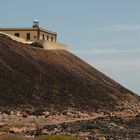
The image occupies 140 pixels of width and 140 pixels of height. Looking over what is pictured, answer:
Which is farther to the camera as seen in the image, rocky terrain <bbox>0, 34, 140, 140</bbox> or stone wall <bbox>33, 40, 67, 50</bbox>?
stone wall <bbox>33, 40, 67, 50</bbox>

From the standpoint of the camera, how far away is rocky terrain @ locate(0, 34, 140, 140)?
5544 cm

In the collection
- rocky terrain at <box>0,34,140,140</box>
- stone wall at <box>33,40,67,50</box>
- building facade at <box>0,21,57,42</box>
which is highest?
building facade at <box>0,21,57,42</box>

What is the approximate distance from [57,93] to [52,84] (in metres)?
2.89

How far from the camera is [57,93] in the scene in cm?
7538

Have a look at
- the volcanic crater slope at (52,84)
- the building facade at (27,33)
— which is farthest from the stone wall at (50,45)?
the building facade at (27,33)

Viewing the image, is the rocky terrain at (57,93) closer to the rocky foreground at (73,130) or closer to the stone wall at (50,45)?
the rocky foreground at (73,130)

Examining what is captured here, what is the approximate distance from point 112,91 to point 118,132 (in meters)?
49.3

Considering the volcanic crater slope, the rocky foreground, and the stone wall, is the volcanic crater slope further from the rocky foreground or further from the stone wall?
the rocky foreground

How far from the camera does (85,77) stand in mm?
91625

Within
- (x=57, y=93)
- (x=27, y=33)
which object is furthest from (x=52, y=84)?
(x=27, y=33)

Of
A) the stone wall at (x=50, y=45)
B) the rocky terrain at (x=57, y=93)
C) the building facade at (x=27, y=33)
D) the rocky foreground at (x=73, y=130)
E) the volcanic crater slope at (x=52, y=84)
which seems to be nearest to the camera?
the rocky foreground at (x=73, y=130)

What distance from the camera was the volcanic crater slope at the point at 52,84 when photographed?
67.0 m

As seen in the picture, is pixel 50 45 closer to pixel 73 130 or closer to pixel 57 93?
pixel 57 93

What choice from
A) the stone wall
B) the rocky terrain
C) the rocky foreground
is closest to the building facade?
the stone wall
